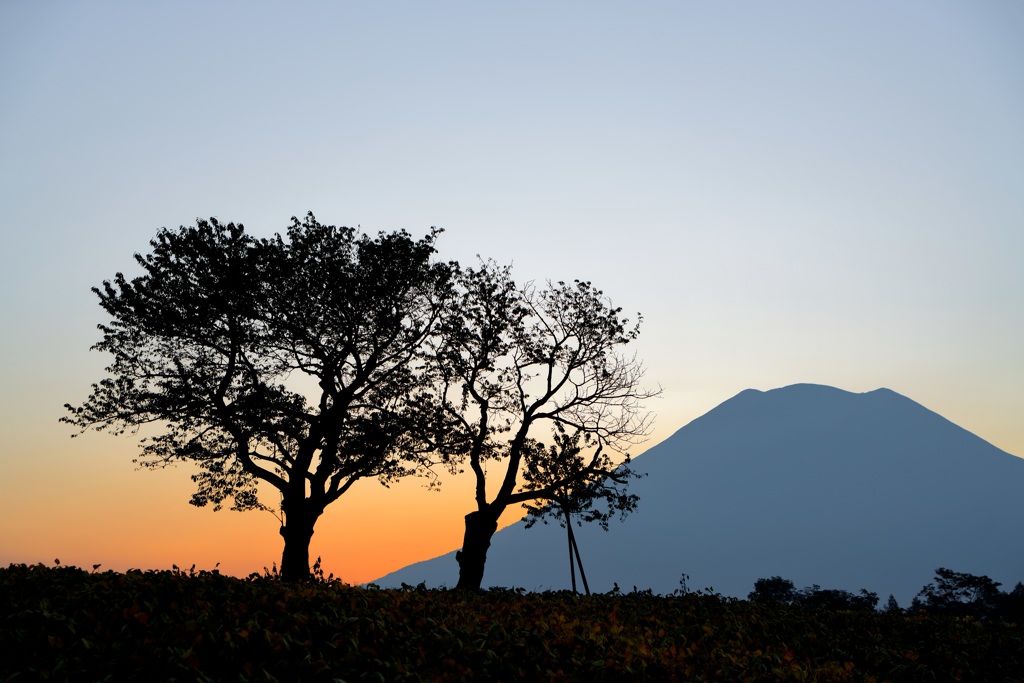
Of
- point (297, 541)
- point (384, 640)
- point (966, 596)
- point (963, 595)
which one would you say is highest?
point (297, 541)

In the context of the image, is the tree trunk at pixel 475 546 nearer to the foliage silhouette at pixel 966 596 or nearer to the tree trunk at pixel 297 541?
the tree trunk at pixel 297 541

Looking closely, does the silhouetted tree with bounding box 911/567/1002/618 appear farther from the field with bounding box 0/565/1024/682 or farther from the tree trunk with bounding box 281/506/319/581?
the field with bounding box 0/565/1024/682

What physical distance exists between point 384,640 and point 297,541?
16.9m

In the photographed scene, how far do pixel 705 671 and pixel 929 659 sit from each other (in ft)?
24.0

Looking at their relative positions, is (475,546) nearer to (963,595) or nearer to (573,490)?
(573,490)

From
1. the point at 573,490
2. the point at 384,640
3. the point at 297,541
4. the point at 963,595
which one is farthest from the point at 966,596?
the point at 384,640

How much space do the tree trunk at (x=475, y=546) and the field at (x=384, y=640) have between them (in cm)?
1033

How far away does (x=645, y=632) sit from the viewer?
15492 millimetres

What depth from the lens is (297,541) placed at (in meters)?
28.0

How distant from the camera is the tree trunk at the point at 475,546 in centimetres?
2880

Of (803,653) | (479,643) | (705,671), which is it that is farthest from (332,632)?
(803,653)

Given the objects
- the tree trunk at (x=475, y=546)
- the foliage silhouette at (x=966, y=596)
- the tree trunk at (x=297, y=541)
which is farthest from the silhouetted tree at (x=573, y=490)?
the foliage silhouette at (x=966, y=596)

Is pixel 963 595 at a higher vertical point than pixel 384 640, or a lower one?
lower

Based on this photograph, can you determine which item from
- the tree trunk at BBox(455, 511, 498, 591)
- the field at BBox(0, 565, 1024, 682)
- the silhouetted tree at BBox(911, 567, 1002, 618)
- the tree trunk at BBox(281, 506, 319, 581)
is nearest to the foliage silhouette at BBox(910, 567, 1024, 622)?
the silhouetted tree at BBox(911, 567, 1002, 618)
